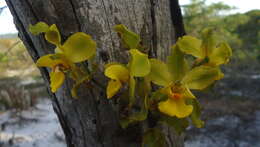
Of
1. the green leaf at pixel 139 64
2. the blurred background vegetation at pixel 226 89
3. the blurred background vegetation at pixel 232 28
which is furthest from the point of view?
the blurred background vegetation at pixel 232 28

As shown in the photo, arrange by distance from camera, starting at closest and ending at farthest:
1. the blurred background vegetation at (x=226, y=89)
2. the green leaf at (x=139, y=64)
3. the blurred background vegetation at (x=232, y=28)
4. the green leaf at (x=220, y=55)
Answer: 1. the green leaf at (x=139, y=64)
2. the green leaf at (x=220, y=55)
3. the blurred background vegetation at (x=226, y=89)
4. the blurred background vegetation at (x=232, y=28)

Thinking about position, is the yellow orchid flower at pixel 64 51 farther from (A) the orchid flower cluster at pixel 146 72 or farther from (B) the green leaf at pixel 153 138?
(B) the green leaf at pixel 153 138

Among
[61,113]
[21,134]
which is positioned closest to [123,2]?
[61,113]

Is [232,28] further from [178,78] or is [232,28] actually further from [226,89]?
[178,78]

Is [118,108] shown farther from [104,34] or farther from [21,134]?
[21,134]

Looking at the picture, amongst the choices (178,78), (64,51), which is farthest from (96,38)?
(178,78)

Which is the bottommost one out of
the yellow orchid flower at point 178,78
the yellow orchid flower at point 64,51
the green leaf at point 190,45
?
the yellow orchid flower at point 178,78

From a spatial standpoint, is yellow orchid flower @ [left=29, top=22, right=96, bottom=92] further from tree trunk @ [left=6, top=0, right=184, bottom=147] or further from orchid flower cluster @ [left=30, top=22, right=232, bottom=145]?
tree trunk @ [left=6, top=0, right=184, bottom=147]

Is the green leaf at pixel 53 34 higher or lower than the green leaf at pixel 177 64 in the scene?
higher

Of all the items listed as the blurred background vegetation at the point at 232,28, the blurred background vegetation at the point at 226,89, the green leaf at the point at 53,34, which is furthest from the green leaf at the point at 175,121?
the blurred background vegetation at the point at 232,28
